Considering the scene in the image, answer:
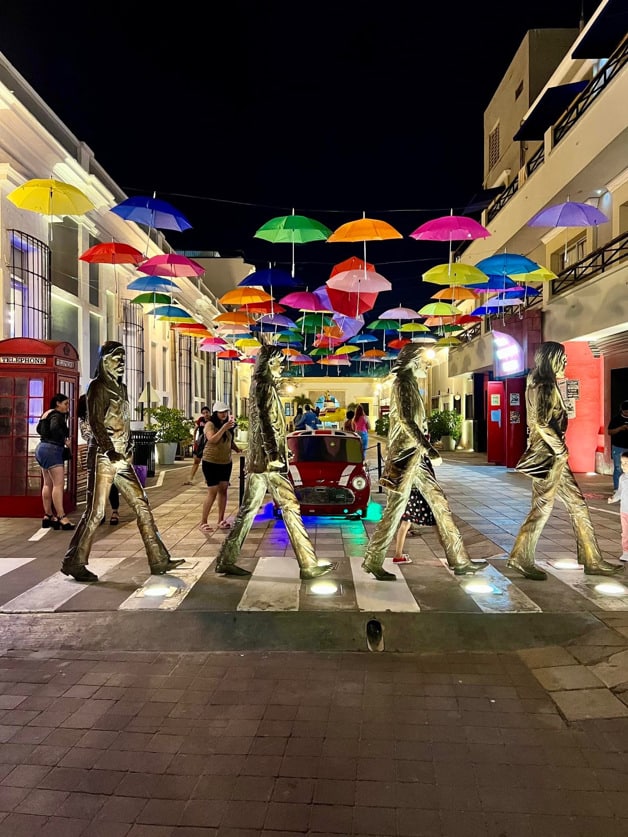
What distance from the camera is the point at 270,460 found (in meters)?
5.72

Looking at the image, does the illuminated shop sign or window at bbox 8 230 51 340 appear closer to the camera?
window at bbox 8 230 51 340

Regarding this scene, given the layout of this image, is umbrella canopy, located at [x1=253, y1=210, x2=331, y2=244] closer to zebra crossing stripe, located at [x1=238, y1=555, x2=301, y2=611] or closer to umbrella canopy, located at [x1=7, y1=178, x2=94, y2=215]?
umbrella canopy, located at [x1=7, y1=178, x2=94, y2=215]

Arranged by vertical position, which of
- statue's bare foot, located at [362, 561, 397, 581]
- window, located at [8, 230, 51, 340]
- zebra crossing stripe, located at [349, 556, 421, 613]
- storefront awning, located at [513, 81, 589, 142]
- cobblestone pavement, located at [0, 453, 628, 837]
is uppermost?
storefront awning, located at [513, 81, 589, 142]

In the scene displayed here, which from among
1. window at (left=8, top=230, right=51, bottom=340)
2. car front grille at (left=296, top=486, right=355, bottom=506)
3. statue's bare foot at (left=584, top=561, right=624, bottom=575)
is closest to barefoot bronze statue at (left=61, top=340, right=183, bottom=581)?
car front grille at (left=296, top=486, right=355, bottom=506)

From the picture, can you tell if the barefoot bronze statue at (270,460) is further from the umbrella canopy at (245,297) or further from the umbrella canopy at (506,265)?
the umbrella canopy at (245,297)

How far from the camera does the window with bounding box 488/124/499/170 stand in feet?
87.8

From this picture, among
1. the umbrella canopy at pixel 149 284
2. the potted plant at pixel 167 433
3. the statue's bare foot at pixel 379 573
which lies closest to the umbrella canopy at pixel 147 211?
the umbrella canopy at pixel 149 284

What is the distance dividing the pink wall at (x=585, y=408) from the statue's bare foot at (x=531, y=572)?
10516mm

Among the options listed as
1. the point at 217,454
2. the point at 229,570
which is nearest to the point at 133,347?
the point at 217,454

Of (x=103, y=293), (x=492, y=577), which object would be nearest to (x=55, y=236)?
(x=103, y=293)

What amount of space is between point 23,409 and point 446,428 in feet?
65.5

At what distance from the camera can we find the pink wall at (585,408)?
15711mm

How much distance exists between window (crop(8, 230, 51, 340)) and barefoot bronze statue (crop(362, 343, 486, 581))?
31.4 feet

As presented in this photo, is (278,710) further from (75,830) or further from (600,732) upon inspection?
(600,732)
